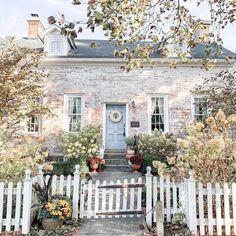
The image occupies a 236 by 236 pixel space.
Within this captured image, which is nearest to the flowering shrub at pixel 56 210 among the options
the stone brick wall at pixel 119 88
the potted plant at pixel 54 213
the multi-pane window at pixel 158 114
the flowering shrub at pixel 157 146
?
the potted plant at pixel 54 213

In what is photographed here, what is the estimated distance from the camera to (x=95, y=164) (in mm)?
13961

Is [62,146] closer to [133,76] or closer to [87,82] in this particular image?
[87,82]

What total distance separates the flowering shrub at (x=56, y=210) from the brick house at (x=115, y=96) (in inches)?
374

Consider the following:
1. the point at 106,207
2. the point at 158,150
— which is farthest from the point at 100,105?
the point at 106,207

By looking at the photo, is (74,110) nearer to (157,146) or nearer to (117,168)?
(117,168)

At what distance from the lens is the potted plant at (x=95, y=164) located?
45.8 feet

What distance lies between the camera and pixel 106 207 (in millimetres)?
8727

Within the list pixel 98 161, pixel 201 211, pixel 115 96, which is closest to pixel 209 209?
pixel 201 211

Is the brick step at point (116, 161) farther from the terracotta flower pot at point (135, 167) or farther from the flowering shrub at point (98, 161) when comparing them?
the terracotta flower pot at point (135, 167)

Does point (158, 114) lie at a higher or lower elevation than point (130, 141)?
higher

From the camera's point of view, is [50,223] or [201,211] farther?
[50,223]

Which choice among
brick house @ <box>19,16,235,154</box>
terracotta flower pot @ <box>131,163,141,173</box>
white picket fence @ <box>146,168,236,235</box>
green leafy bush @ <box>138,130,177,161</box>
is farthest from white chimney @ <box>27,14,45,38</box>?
white picket fence @ <box>146,168,236,235</box>

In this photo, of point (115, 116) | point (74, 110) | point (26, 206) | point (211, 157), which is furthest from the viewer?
point (74, 110)

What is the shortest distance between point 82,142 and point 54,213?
7734 mm
